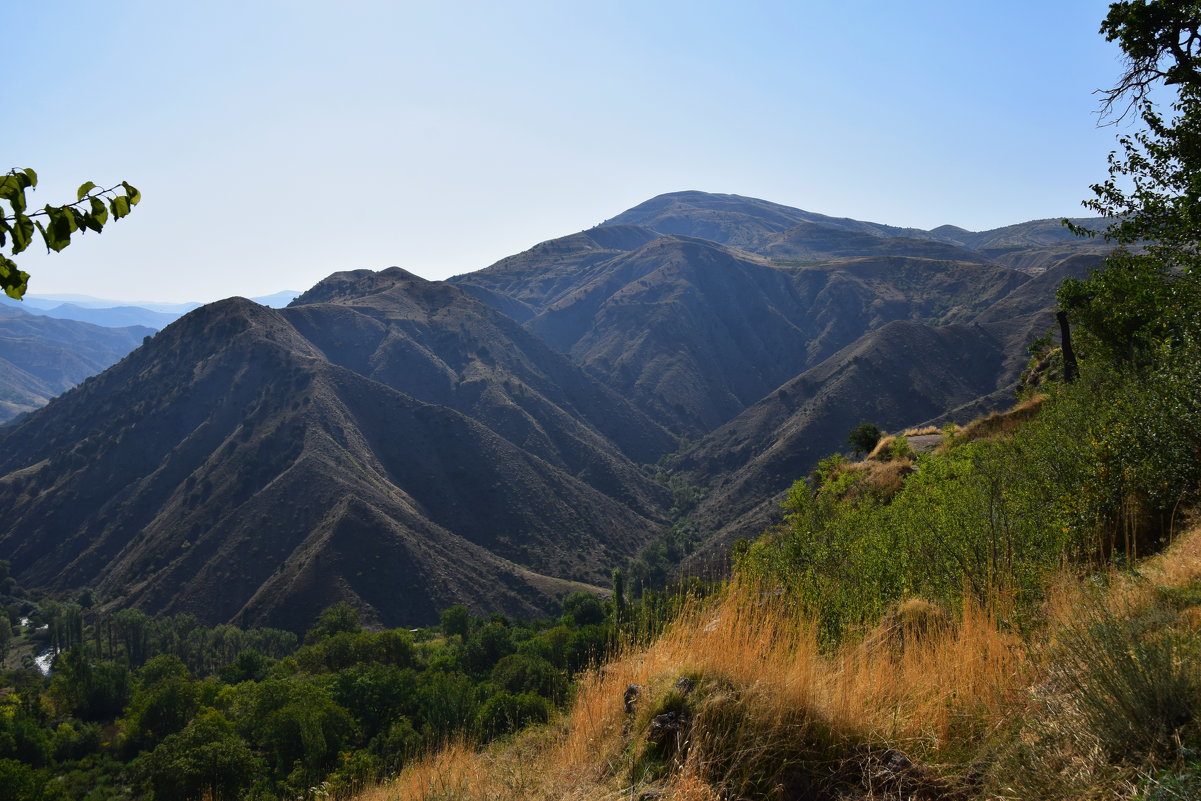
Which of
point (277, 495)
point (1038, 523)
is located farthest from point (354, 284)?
point (1038, 523)

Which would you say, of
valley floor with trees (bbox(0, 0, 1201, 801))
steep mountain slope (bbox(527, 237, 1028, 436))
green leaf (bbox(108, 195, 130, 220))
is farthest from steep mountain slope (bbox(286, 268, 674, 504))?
green leaf (bbox(108, 195, 130, 220))

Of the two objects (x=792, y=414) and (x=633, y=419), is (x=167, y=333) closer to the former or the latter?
(x=633, y=419)

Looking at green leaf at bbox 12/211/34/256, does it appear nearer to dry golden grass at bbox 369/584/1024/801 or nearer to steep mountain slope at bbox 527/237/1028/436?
dry golden grass at bbox 369/584/1024/801

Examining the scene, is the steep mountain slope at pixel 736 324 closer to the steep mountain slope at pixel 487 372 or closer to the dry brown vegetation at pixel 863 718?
the steep mountain slope at pixel 487 372

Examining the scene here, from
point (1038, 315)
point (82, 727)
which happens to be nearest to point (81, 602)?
point (82, 727)

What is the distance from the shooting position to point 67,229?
132 inches

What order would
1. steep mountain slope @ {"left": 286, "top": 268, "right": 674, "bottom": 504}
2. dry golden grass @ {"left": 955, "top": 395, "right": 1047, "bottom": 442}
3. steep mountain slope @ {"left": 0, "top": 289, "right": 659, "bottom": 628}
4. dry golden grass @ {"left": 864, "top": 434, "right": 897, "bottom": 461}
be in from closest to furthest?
dry golden grass @ {"left": 955, "top": 395, "right": 1047, "bottom": 442}, dry golden grass @ {"left": 864, "top": 434, "right": 897, "bottom": 461}, steep mountain slope @ {"left": 0, "top": 289, "right": 659, "bottom": 628}, steep mountain slope @ {"left": 286, "top": 268, "right": 674, "bottom": 504}

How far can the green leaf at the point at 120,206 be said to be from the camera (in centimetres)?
356

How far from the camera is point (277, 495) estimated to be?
85062 mm

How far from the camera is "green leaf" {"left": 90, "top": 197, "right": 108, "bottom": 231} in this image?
11.3 ft

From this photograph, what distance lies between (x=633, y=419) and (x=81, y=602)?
3935 inches

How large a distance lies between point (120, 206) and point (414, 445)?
10537cm

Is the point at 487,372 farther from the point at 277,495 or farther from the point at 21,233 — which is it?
→ the point at 21,233

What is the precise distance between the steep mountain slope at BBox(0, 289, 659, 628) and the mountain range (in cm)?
33
